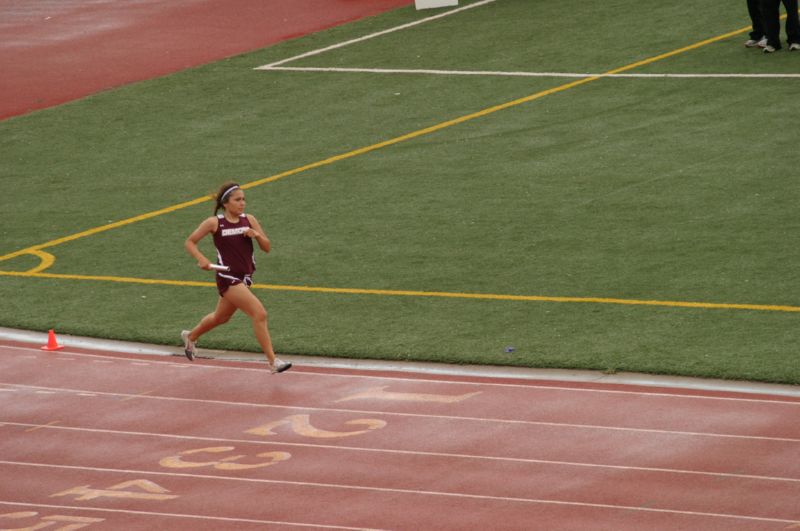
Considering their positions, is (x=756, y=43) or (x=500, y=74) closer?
(x=756, y=43)

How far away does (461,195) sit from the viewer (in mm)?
20188

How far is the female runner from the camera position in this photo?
45.0ft

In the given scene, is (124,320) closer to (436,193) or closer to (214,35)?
(436,193)

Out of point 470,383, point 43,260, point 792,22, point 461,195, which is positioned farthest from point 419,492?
point 792,22

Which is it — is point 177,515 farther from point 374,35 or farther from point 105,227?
point 374,35

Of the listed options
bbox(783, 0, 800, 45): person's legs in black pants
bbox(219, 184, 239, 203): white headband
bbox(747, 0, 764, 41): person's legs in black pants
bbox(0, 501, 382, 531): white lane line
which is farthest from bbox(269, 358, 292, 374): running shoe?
bbox(747, 0, 764, 41): person's legs in black pants

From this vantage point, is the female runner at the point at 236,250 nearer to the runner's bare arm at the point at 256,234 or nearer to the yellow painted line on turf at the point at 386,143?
the runner's bare arm at the point at 256,234

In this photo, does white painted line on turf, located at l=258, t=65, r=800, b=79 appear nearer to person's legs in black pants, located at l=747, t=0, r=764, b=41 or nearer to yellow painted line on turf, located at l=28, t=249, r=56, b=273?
person's legs in black pants, located at l=747, t=0, r=764, b=41

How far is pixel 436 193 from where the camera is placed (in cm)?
2041

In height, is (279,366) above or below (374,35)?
below

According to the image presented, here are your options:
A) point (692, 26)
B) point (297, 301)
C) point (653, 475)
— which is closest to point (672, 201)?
point (297, 301)

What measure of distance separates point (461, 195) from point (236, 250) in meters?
6.72

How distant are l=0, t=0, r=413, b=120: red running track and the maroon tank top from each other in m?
15.2

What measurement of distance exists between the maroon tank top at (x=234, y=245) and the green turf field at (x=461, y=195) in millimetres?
1361
